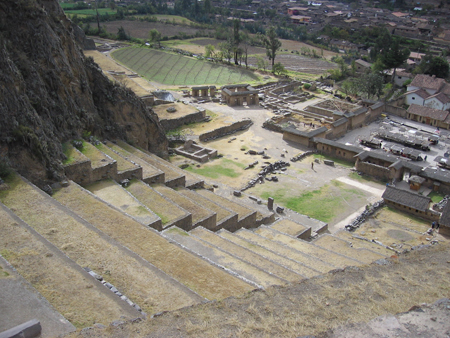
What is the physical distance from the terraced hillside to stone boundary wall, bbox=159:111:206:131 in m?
20.2

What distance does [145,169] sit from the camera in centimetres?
2962

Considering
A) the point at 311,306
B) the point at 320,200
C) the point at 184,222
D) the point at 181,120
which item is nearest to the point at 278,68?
the point at 181,120

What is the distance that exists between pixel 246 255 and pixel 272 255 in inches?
66.5

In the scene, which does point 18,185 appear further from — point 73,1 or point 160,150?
point 73,1

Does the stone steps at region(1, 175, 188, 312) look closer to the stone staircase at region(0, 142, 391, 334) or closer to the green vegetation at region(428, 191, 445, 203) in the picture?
the stone staircase at region(0, 142, 391, 334)

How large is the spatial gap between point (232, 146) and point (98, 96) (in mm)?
17274

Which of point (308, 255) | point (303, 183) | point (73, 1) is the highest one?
point (73, 1)

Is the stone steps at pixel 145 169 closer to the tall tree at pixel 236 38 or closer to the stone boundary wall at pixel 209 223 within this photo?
the stone boundary wall at pixel 209 223

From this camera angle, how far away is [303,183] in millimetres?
38500

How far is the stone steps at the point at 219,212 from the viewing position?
2641 cm

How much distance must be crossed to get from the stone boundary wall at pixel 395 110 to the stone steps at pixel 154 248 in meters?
52.2

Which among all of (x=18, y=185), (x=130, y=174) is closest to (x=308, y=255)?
(x=130, y=174)

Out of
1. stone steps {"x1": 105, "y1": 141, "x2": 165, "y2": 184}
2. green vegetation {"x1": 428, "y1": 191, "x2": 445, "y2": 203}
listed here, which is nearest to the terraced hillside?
stone steps {"x1": 105, "y1": 141, "x2": 165, "y2": 184}

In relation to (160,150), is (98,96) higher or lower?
higher
